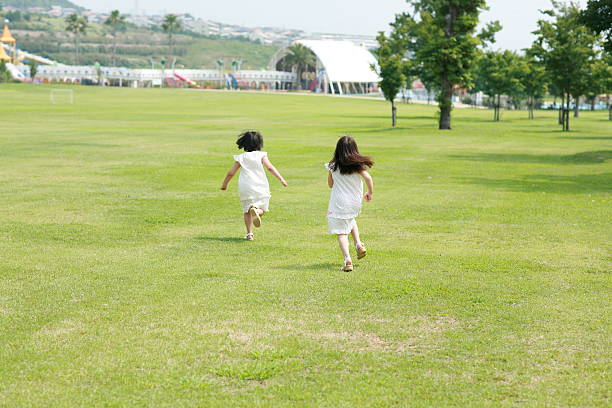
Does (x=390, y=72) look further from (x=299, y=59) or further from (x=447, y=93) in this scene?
(x=299, y=59)

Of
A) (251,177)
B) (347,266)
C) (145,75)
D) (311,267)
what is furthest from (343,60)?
Result: (347,266)

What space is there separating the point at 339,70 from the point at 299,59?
50.1 ft

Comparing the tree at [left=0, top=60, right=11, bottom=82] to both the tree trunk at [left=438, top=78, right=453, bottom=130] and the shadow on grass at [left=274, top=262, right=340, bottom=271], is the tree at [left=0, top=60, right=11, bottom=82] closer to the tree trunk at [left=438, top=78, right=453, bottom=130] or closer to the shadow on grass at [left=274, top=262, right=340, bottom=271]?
the tree trunk at [left=438, top=78, right=453, bottom=130]

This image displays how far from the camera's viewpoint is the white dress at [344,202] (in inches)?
441

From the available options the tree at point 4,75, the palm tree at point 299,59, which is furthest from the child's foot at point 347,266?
the palm tree at point 299,59

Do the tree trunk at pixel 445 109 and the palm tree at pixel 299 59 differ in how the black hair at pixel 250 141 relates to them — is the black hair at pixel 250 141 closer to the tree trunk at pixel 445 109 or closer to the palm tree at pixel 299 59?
the tree trunk at pixel 445 109

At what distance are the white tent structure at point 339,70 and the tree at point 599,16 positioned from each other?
12281cm

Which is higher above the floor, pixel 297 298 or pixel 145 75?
pixel 145 75

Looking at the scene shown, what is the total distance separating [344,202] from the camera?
11.2 meters

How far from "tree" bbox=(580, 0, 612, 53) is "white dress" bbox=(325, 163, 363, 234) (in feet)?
79.0

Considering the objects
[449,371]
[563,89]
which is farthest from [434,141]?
[449,371]

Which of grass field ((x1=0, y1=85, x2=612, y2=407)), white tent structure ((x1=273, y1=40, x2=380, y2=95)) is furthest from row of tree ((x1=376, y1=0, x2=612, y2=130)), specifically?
white tent structure ((x1=273, y1=40, x2=380, y2=95))

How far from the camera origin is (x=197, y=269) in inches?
436

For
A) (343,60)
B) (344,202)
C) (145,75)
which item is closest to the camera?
(344,202)
